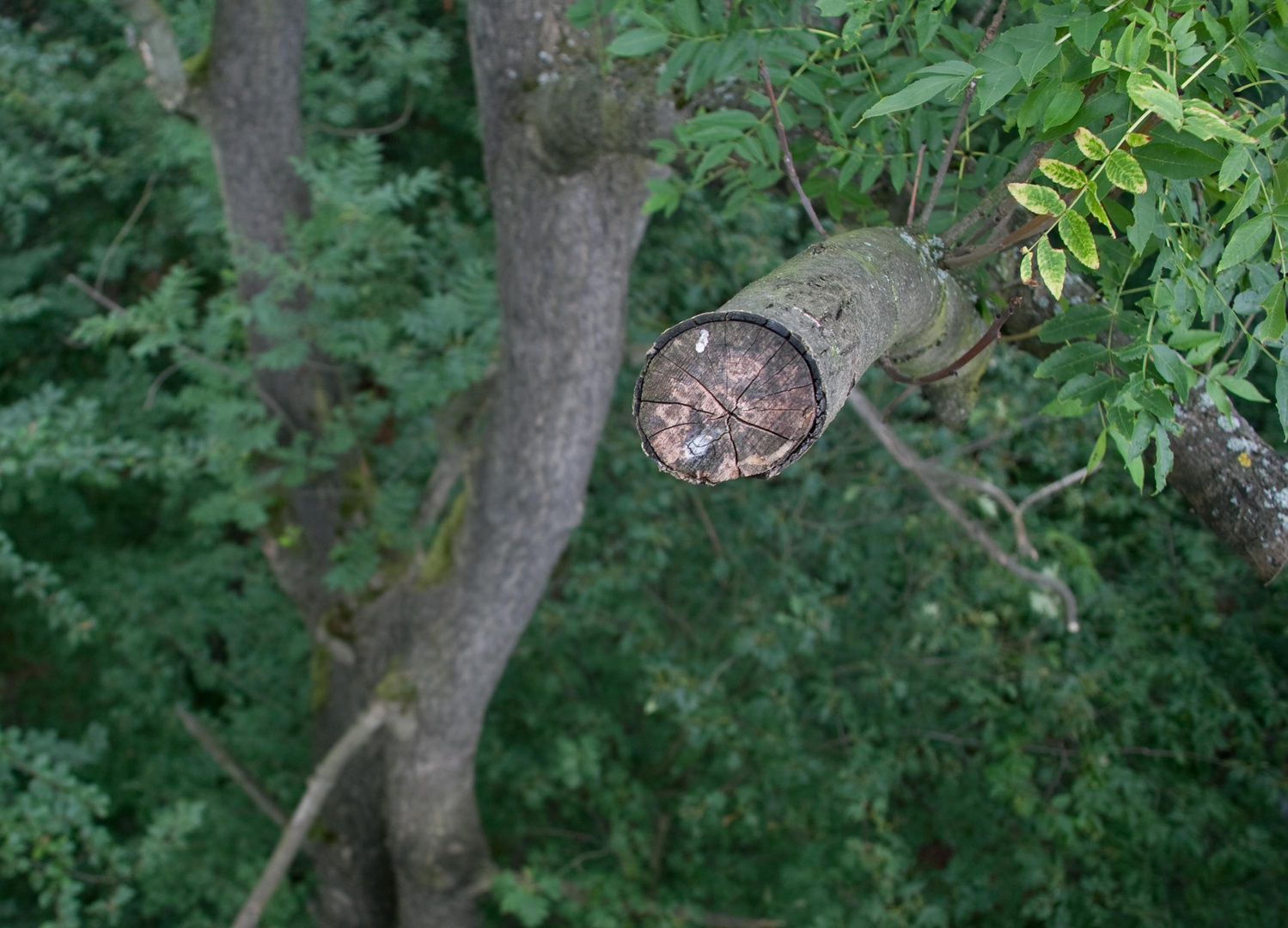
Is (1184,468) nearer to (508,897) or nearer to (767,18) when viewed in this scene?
(767,18)

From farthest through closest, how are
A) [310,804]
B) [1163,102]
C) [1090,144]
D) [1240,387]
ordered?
[310,804]
[1240,387]
[1090,144]
[1163,102]

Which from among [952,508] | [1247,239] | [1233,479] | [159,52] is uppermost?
[1247,239]

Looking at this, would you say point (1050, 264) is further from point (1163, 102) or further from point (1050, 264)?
point (1163, 102)

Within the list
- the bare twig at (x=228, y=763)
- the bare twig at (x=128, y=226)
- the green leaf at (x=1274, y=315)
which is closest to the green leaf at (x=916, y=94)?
the green leaf at (x=1274, y=315)

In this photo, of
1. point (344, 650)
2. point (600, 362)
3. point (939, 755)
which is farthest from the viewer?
point (939, 755)

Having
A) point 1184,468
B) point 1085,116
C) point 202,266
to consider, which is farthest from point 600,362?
point 202,266

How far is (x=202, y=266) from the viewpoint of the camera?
5109 millimetres

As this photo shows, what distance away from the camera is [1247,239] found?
1.00 m

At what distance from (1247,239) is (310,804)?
330 centimetres

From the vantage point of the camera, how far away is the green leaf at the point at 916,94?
994mm

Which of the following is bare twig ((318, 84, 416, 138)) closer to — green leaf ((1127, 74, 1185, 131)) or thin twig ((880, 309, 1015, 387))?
thin twig ((880, 309, 1015, 387))

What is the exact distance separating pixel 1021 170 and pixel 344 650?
3266mm

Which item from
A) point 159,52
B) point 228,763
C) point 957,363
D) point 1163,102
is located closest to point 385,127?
point 159,52

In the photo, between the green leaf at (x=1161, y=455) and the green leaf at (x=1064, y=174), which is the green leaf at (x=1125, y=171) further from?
the green leaf at (x=1161, y=455)
